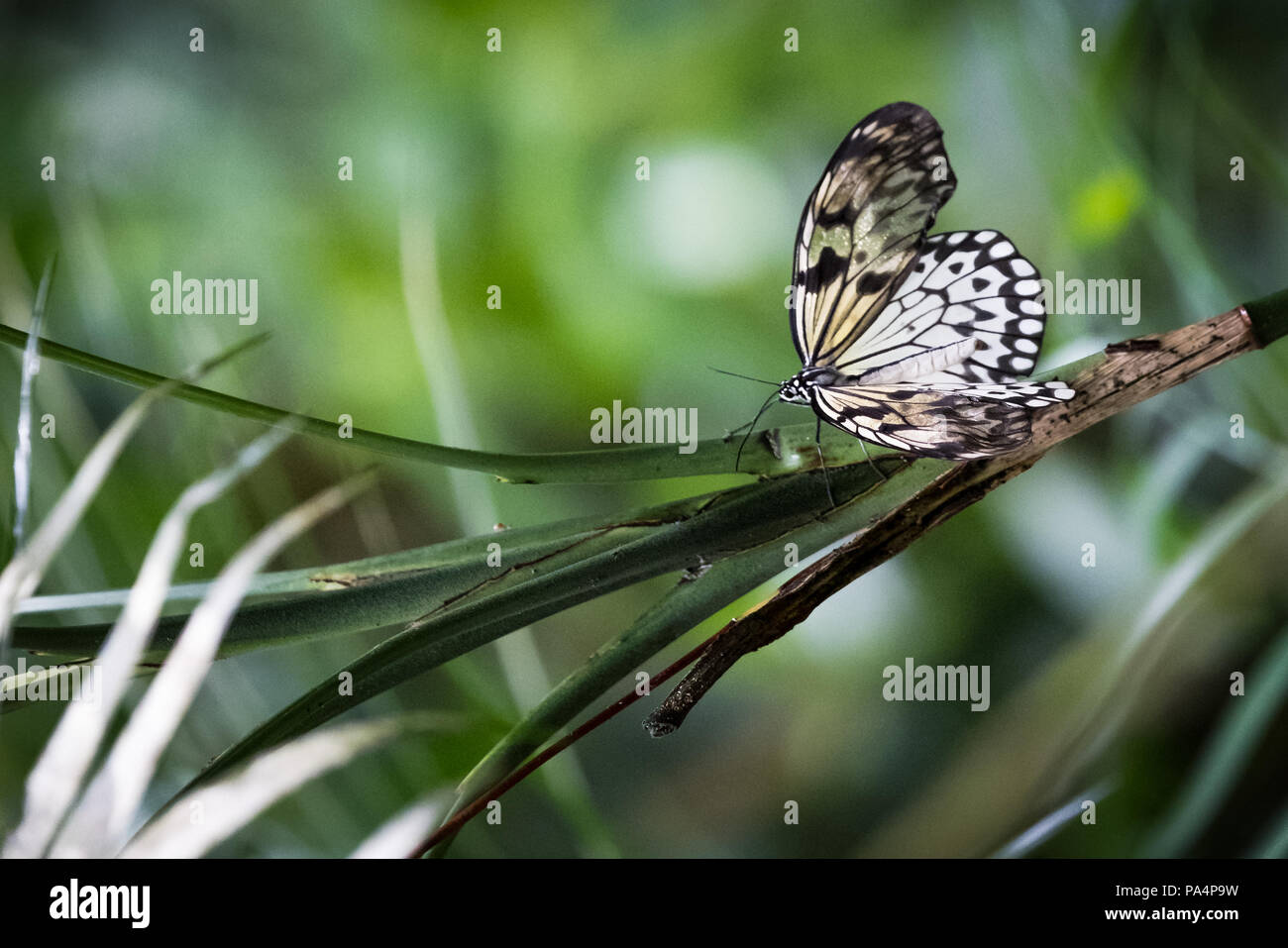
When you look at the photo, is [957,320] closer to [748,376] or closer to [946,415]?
[946,415]

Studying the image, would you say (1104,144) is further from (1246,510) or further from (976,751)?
(976,751)

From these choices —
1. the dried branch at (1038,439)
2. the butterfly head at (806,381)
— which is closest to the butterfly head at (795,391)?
the butterfly head at (806,381)

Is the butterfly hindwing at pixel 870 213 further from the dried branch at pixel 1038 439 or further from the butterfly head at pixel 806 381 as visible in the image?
the dried branch at pixel 1038 439

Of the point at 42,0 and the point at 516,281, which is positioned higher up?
the point at 42,0

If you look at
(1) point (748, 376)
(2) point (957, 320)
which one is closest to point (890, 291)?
(2) point (957, 320)

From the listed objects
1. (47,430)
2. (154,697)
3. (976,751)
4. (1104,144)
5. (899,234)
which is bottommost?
(976,751)
